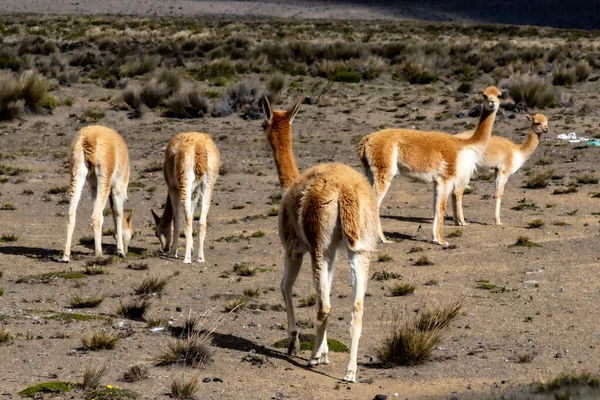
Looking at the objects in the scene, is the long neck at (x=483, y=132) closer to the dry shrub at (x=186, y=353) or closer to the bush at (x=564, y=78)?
the dry shrub at (x=186, y=353)

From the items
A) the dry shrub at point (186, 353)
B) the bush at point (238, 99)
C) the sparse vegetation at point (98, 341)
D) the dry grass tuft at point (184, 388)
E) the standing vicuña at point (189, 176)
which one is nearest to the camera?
the dry grass tuft at point (184, 388)

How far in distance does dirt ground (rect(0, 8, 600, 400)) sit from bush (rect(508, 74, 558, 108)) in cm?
277

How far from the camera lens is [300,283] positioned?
10477 mm

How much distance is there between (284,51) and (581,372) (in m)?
30.7

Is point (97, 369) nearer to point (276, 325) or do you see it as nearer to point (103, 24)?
point (276, 325)

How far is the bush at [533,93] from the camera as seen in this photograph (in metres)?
23.9

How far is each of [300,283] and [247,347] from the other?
2.72 meters

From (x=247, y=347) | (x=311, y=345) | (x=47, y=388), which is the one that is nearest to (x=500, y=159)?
(x=311, y=345)

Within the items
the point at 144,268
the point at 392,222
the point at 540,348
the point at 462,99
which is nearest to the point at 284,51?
the point at 462,99

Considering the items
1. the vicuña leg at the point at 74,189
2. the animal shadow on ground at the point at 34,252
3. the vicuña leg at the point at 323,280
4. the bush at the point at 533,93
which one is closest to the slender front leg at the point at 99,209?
the vicuña leg at the point at 74,189

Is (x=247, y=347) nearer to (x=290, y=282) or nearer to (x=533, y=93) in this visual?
(x=290, y=282)

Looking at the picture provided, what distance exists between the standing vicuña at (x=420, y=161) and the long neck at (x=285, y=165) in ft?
14.1

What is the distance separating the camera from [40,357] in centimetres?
709

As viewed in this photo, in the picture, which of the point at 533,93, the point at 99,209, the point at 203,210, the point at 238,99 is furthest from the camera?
Result: the point at 238,99
